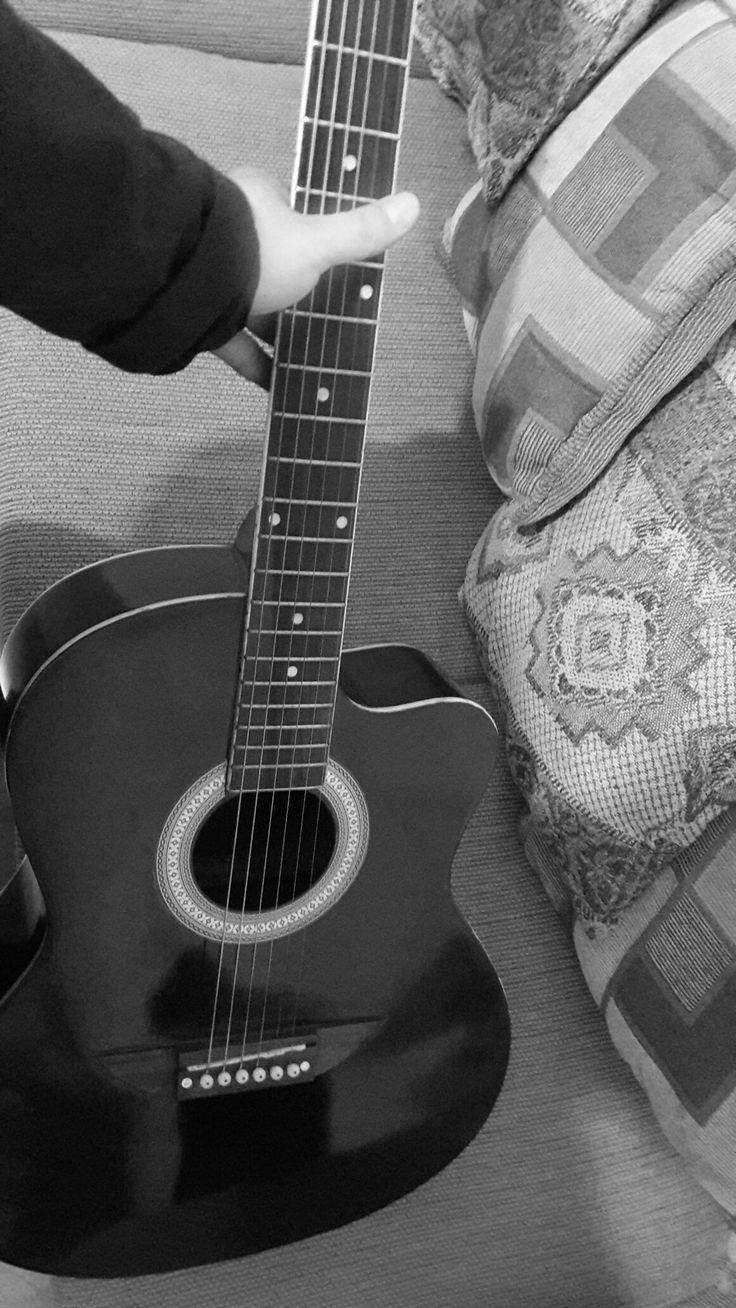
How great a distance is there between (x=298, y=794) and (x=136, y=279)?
0.42 metres

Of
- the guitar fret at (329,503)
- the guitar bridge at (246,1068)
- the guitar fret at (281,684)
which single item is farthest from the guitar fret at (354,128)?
the guitar bridge at (246,1068)

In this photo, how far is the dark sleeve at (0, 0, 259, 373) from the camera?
52 centimetres

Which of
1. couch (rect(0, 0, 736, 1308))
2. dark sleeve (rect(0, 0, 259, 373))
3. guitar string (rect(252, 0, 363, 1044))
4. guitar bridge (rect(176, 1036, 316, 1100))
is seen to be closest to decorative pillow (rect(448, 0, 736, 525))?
couch (rect(0, 0, 736, 1308))

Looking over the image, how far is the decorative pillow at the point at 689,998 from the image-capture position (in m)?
0.90

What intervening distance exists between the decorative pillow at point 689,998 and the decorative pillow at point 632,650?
0.02 metres

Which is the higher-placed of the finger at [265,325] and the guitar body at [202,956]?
the finger at [265,325]

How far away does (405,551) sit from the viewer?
1.11 metres

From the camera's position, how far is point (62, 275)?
553mm

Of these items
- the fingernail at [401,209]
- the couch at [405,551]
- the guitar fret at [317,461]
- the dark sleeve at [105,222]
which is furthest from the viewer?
the couch at [405,551]

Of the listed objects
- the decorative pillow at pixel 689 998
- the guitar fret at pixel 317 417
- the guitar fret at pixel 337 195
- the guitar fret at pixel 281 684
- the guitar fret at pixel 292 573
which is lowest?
the decorative pillow at pixel 689 998

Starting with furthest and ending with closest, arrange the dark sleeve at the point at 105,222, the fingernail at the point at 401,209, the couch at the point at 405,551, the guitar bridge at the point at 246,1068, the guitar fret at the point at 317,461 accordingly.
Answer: the couch at the point at 405,551 → the guitar bridge at the point at 246,1068 → the guitar fret at the point at 317,461 → the fingernail at the point at 401,209 → the dark sleeve at the point at 105,222

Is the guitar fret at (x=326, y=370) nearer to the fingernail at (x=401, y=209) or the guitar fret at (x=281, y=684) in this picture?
the fingernail at (x=401, y=209)

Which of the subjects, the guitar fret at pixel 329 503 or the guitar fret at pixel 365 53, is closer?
the guitar fret at pixel 365 53

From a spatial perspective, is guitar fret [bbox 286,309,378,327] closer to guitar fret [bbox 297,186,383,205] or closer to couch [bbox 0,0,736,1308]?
guitar fret [bbox 297,186,383,205]
